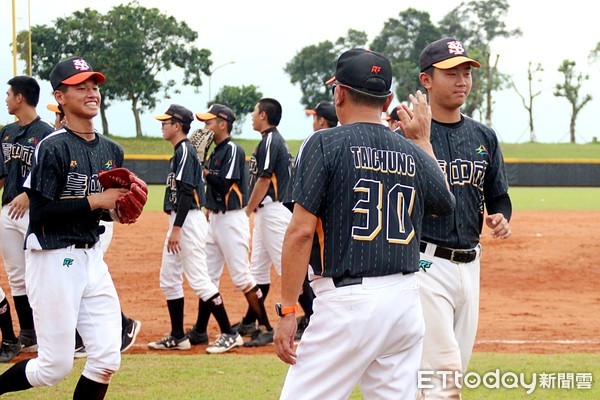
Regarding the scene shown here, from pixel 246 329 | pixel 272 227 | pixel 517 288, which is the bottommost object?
pixel 517 288

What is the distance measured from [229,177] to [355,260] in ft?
17.4

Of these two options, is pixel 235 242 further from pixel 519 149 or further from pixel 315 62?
pixel 315 62

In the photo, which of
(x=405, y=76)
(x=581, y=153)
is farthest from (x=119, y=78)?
(x=581, y=153)

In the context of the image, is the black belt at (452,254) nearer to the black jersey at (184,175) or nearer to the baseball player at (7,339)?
the black jersey at (184,175)

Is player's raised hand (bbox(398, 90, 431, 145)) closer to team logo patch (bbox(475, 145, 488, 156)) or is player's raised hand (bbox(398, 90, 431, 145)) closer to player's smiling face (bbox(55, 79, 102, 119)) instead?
team logo patch (bbox(475, 145, 488, 156))

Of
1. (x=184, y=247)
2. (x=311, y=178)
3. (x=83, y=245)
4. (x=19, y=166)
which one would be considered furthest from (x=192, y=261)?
(x=311, y=178)

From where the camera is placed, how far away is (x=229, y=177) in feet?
29.3

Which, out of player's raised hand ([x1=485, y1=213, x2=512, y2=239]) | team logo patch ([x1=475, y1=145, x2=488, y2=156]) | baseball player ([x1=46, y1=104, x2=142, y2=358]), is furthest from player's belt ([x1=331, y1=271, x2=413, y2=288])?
baseball player ([x1=46, y1=104, x2=142, y2=358])

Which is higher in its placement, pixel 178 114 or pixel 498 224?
pixel 178 114

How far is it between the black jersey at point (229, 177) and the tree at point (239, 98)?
4899 cm

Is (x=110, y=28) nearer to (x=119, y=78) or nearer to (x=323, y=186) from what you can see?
(x=119, y=78)

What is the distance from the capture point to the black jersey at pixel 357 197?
3740mm

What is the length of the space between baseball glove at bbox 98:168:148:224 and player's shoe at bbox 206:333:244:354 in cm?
335

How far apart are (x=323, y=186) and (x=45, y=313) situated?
2.24 meters
